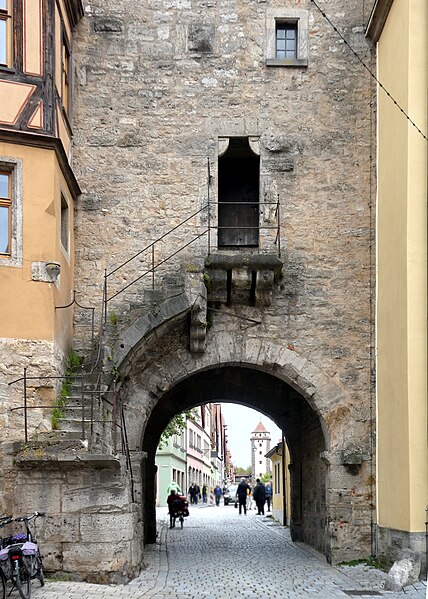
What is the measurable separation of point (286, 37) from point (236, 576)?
846 cm

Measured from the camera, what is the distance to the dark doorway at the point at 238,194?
567 inches

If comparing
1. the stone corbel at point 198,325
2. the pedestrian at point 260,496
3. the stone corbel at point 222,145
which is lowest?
the pedestrian at point 260,496

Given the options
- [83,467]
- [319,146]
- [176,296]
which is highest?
[319,146]

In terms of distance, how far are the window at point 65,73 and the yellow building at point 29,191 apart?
1.11 m

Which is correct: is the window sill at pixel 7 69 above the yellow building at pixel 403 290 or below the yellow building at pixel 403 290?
above

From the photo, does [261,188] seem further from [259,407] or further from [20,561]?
[20,561]

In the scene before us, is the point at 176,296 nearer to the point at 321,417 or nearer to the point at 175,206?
the point at 175,206

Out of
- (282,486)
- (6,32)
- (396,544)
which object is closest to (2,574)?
(396,544)

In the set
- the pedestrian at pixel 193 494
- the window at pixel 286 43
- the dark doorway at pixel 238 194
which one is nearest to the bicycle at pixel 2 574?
the dark doorway at pixel 238 194

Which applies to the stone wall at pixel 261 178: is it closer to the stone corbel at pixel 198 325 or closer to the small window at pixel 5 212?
the stone corbel at pixel 198 325

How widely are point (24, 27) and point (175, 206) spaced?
12.0 ft

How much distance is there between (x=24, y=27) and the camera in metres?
11.6

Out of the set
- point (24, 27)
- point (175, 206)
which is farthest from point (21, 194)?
point (175, 206)

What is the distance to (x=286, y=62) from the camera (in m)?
14.2
